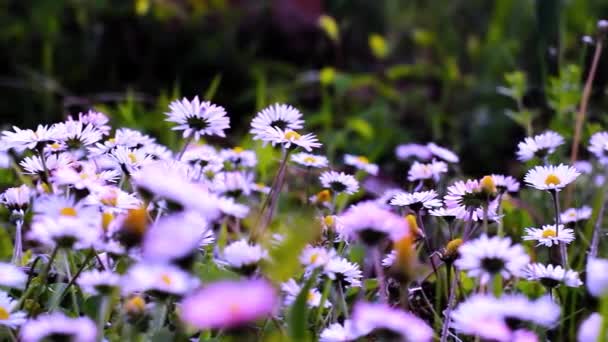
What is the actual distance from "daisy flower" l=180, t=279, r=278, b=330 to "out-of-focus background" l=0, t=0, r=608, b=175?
58.4 inches

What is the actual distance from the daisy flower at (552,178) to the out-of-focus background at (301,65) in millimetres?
1066

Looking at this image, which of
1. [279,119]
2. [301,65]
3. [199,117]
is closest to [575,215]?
[279,119]

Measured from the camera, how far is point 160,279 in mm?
549

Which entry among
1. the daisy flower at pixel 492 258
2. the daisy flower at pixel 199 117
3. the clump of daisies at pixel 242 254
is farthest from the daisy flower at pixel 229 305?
the daisy flower at pixel 199 117

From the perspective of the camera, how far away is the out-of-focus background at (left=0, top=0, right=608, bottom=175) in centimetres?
221

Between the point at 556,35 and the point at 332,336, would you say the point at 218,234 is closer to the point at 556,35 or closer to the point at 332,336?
the point at 332,336

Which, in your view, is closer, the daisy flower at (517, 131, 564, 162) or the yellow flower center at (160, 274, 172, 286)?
the yellow flower center at (160, 274, 172, 286)

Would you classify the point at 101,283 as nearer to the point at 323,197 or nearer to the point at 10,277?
the point at 10,277

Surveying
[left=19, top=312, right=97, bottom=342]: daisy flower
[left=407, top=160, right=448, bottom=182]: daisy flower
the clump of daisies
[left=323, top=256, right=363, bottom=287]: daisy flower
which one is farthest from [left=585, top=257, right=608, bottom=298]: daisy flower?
[left=407, top=160, right=448, bottom=182]: daisy flower

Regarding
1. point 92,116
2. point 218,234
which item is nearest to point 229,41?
point 218,234

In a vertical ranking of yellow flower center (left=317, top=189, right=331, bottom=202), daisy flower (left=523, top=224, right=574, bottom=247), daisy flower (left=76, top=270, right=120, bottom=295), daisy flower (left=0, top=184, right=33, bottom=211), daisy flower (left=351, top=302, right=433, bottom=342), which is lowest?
daisy flower (left=351, top=302, right=433, bottom=342)

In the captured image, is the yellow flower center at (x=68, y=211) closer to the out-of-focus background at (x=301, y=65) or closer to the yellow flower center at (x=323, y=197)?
the yellow flower center at (x=323, y=197)

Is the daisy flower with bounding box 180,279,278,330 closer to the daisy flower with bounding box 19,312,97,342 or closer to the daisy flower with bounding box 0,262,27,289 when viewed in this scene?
the daisy flower with bounding box 19,312,97,342

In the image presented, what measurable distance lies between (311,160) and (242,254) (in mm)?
452
